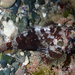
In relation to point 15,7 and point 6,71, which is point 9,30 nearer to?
point 15,7

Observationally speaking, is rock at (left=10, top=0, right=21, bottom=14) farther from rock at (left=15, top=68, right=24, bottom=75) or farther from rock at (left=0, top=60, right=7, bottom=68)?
rock at (left=15, top=68, right=24, bottom=75)

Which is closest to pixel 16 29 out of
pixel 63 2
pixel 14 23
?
pixel 14 23

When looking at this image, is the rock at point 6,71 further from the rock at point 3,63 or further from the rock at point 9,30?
the rock at point 9,30

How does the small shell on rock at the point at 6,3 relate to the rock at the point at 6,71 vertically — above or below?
above

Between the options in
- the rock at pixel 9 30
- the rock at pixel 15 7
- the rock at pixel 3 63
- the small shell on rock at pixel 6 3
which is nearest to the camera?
the rock at pixel 9 30

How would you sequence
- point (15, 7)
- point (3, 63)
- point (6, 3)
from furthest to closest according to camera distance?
point (15, 7), point (6, 3), point (3, 63)

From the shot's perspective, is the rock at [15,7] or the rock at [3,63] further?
the rock at [15,7]

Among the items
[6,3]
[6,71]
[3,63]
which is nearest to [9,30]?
[6,3]

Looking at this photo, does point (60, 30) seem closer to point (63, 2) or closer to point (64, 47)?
point (64, 47)

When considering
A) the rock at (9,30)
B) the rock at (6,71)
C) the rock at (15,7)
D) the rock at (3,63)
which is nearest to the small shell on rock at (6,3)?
the rock at (15,7)

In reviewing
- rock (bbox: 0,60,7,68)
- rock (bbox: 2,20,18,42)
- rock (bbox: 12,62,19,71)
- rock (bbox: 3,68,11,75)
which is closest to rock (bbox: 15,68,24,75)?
rock (bbox: 12,62,19,71)

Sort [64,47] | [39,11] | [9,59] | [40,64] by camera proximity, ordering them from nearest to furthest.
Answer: [64,47]
[40,64]
[9,59]
[39,11]
